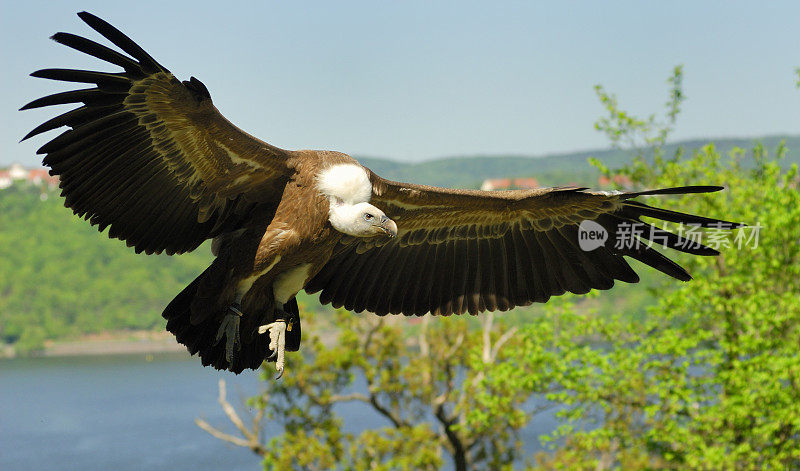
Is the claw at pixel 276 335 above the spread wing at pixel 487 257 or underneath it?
underneath

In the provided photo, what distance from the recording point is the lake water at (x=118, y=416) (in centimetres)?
4234

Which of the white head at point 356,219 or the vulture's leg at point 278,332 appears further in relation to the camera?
the vulture's leg at point 278,332

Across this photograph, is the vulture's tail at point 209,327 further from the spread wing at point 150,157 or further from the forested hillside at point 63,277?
the forested hillside at point 63,277

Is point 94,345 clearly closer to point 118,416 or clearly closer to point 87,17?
point 118,416

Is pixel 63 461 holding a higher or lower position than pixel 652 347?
lower

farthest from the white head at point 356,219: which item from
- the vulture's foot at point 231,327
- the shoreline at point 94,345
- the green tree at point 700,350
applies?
the shoreline at point 94,345

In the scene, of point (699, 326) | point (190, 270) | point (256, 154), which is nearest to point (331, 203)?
point (256, 154)

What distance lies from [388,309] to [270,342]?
115cm

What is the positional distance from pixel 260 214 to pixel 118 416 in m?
52.0

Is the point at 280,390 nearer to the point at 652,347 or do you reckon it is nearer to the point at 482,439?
the point at 482,439

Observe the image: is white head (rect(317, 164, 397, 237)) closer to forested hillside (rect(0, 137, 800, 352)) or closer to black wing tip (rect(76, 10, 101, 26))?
black wing tip (rect(76, 10, 101, 26))

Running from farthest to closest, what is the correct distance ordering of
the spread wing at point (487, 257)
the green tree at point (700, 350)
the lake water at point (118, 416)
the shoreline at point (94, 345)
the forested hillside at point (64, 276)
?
the shoreline at point (94, 345), the forested hillside at point (64, 276), the lake water at point (118, 416), the green tree at point (700, 350), the spread wing at point (487, 257)

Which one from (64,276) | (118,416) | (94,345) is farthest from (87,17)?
(94,345)

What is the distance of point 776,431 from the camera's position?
1248 centimetres
